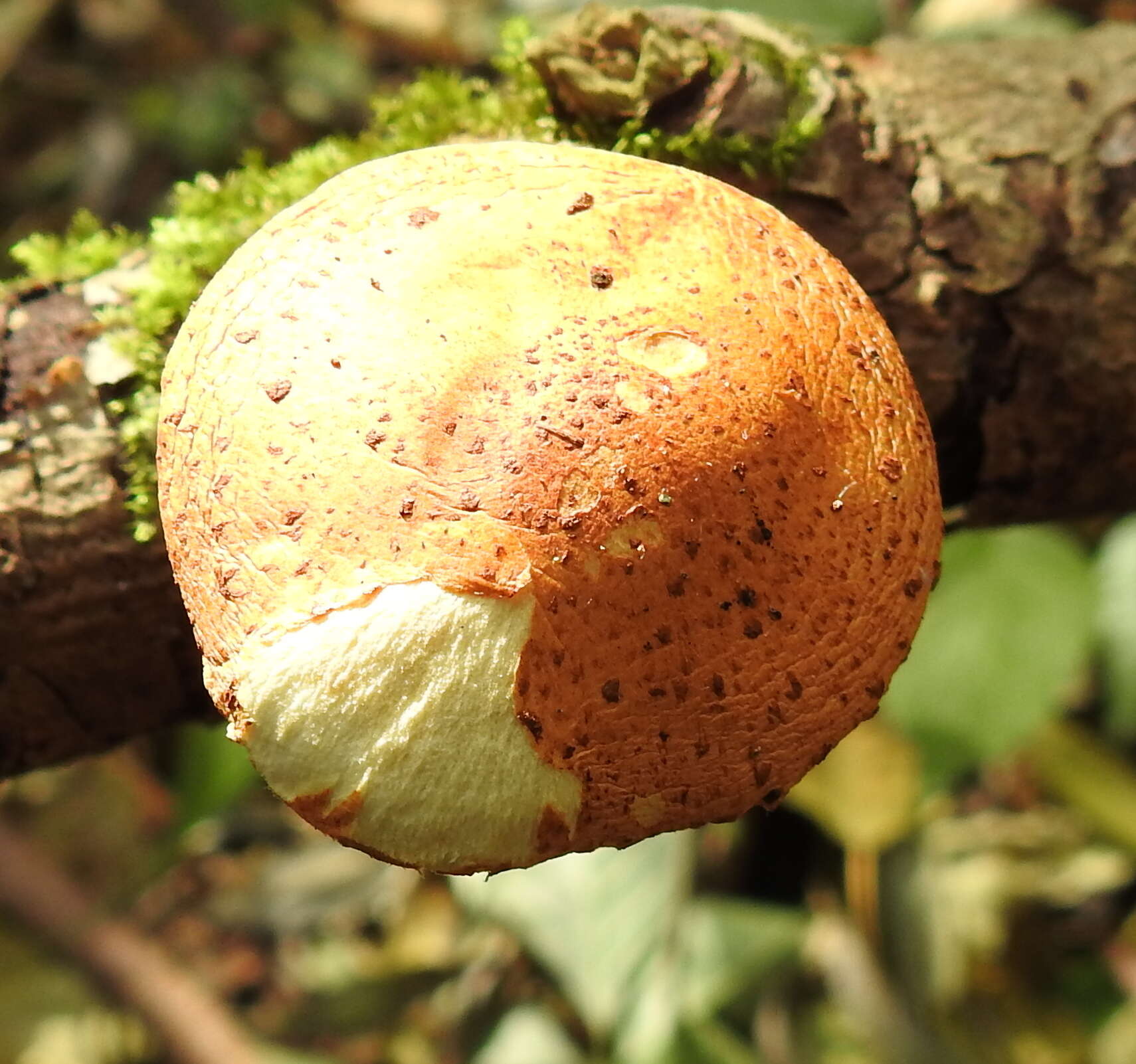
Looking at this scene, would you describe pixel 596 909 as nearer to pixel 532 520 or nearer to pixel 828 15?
pixel 532 520

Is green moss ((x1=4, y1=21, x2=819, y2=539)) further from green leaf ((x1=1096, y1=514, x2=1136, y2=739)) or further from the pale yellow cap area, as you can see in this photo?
green leaf ((x1=1096, y1=514, x2=1136, y2=739))

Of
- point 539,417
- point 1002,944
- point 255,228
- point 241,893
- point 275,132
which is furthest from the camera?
point 275,132

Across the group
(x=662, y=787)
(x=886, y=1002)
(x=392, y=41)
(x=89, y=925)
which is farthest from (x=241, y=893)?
(x=392, y=41)

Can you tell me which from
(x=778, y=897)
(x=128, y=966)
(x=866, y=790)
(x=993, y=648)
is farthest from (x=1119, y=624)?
(x=128, y=966)

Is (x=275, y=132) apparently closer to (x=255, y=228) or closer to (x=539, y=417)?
(x=255, y=228)

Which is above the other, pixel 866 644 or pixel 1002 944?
pixel 866 644

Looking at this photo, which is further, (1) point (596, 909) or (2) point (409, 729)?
(1) point (596, 909)

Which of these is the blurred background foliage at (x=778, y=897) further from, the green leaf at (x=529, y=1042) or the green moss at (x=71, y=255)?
the green moss at (x=71, y=255)
